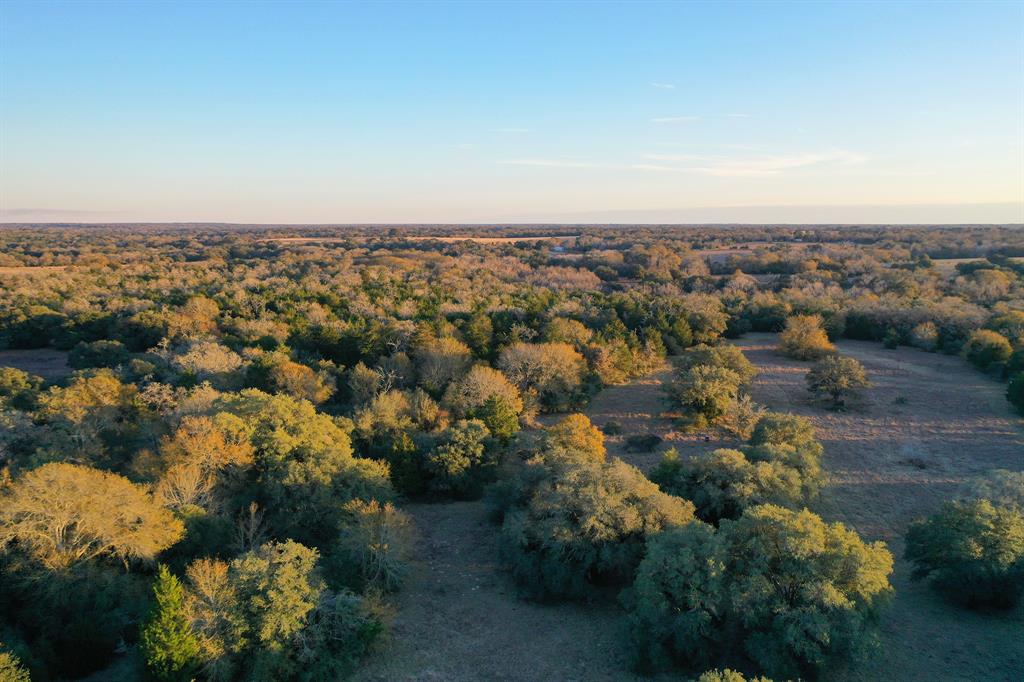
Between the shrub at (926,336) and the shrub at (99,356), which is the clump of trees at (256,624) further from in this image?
the shrub at (926,336)

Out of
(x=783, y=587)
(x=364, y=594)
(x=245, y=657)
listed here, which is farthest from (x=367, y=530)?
(x=783, y=587)

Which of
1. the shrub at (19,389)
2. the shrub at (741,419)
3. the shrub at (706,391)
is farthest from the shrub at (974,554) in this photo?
the shrub at (19,389)

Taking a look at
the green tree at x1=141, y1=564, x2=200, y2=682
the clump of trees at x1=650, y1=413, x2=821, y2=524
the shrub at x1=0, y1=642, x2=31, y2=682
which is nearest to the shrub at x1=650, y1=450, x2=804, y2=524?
the clump of trees at x1=650, y1=413, x2=821, y2=524

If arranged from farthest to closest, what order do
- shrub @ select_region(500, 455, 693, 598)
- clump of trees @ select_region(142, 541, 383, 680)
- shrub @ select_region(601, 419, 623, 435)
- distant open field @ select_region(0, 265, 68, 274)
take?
distant open field @ select_region(0, 265, 68, 274), shrub @ select_region(601, 419, 623, 435), shrub @ select_region(500, 455, 693, 598), clump of trees @ select_region(142, 541, 383, 680)

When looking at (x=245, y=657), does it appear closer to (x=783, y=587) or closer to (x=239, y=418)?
(x=239, y=418)

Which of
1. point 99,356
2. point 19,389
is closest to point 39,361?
point 99,356

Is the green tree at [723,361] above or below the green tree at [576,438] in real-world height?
above

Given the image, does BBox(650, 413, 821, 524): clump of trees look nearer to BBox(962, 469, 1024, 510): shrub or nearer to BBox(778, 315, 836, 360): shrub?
BBox(962, 469, 1024, 510): shrub
